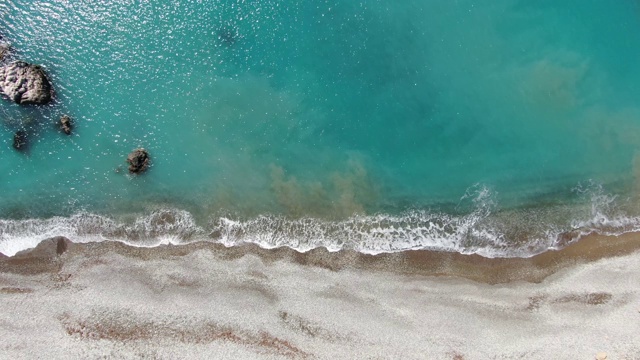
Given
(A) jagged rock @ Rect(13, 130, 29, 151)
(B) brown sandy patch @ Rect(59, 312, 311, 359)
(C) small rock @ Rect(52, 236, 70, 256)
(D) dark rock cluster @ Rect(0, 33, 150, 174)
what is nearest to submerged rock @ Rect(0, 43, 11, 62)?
(D) dark rock cluster @ Rect(0, 33, 150, 174)

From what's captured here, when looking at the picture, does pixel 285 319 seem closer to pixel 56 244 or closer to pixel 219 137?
pixel 219 137

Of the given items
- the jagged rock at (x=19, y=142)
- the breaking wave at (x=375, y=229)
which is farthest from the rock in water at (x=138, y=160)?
the jagged rock at (x=19, y=142)

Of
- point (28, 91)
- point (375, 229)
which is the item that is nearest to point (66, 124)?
point (28, 91)

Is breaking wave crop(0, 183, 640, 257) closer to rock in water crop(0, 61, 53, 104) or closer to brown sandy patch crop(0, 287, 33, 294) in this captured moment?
brown sandy patch crop(0, 287, 33, 294)

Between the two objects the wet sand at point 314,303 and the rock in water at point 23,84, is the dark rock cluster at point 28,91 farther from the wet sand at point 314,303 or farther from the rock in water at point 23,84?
the wet sand at point 314,303


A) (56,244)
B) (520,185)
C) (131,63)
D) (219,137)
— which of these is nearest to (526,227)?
(520,185)

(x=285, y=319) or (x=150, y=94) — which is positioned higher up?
(x=150, y=94)
